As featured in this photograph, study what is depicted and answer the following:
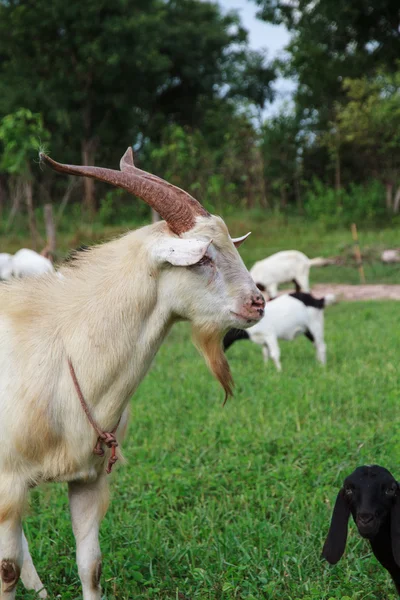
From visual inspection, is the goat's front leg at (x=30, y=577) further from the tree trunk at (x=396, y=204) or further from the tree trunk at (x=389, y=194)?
the tree trunk at (x=389, y=194)

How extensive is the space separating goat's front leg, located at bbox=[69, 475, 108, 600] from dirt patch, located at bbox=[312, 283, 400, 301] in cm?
1072

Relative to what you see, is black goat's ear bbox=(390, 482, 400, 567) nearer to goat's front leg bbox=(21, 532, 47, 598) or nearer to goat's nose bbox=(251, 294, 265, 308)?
goat's nose bbox=(251, 294, 265, 308)

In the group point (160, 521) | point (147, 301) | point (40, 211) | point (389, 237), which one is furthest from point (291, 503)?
point (40, 211)

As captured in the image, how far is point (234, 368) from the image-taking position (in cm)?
768

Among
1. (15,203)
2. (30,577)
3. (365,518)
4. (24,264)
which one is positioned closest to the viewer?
(365,518)

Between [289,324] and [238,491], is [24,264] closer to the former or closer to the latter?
[289,324]

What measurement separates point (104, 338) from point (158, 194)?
0.58 meters

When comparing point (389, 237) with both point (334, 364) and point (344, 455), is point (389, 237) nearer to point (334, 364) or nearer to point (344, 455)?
point (334, 364)

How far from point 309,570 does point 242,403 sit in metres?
2.67

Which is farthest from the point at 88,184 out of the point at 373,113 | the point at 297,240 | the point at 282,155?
the point at 373,113

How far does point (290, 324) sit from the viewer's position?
772cm

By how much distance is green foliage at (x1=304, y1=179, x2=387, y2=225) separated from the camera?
2280 centimetres

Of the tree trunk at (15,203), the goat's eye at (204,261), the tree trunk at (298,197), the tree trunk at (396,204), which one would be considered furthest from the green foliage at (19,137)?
the tree trunk at (396,204)

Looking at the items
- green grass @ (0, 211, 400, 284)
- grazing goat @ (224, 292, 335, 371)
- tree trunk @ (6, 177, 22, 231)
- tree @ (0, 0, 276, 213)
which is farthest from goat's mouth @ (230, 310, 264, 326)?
tree @ (0, 0, 276, 213)
